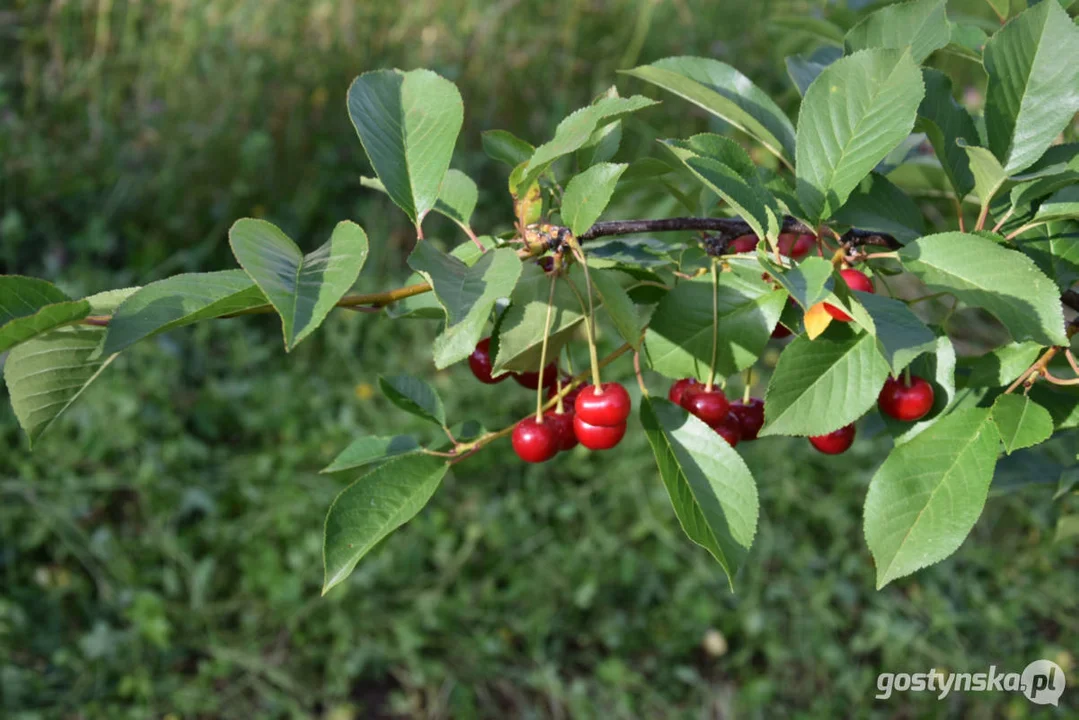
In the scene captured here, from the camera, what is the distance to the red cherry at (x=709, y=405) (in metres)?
0.78

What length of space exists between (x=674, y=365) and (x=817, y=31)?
0.52 meters

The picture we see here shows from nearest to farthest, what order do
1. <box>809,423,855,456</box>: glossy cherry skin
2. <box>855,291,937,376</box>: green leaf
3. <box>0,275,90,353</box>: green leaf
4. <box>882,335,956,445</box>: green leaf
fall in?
<box>0,275,90,353</box>: green leaf
<box>855,291,937,376</box>: green leaf
<box>882,335,956,445</box>: green leaf
<box>809,423,855,456</box>: glossy cherry skin

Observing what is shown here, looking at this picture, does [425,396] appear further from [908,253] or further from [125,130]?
[125,130]

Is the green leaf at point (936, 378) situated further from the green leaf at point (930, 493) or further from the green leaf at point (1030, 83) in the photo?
the green leaf at point (1030, 83)

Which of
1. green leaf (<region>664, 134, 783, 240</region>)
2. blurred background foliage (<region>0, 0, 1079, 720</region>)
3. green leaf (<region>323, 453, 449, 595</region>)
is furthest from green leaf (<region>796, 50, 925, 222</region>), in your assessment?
blurred background foliage (<region>0, 0, 1079, 720</region>)

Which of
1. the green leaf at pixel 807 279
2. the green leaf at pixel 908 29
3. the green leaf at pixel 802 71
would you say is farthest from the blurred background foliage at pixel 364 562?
the green leaf at pixel 807 279

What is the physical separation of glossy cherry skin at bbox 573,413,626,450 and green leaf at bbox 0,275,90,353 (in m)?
0.39

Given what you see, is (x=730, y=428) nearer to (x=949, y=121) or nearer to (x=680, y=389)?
(x=680, y=389)

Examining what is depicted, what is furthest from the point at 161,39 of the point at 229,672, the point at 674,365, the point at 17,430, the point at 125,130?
the point at 674,365

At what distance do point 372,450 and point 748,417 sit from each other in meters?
0.34

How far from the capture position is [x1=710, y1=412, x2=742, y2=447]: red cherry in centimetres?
81

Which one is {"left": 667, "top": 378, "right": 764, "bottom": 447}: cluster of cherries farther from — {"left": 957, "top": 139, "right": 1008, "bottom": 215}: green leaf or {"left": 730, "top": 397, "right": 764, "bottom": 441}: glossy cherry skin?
{"left": 957, "top": 139, "right": 1008, "bottom": 215}: green leaf

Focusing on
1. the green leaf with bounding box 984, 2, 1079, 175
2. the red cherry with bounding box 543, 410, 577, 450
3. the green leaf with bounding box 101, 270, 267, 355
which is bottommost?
the red cherry with bounding box 543, 410, 577, 450

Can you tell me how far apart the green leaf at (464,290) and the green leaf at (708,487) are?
0.20 meters
